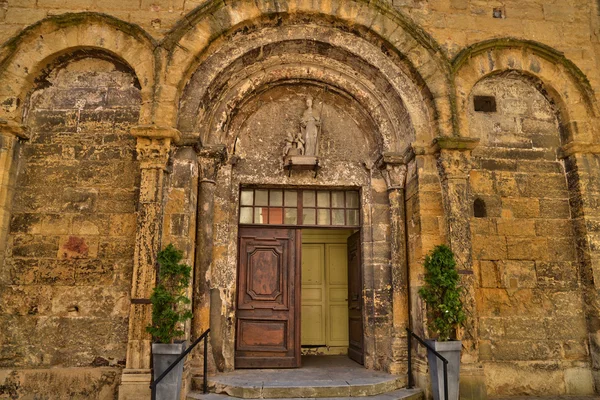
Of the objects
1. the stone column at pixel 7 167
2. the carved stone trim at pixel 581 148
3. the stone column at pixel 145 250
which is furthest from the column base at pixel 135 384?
the carved stone trim at pixel 581 148

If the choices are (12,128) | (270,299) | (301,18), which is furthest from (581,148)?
(12,128)

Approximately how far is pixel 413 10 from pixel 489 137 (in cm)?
214

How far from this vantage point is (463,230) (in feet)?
18.0

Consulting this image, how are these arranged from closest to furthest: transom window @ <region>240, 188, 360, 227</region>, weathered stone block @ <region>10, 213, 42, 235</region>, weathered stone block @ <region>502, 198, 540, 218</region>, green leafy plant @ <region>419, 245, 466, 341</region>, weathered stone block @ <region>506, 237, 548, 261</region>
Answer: green leafy plant @ <region>419, 245, 466, 341</region> < weathered stone block @ <region>10, 213, 42, 235</region> < weathered stone block @ <region>506, 237, 548, 261</region> < weathered stone block @ <region>502, 198, 540, 218</region> < transom window @ <region>240, 188, 360, 227</region>

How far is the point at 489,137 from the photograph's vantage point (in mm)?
6195

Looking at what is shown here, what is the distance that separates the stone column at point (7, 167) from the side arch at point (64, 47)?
19cm

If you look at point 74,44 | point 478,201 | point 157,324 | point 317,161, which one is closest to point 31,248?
point 157,324

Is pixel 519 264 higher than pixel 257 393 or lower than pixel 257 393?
higher

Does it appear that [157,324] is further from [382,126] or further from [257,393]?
[382,126]

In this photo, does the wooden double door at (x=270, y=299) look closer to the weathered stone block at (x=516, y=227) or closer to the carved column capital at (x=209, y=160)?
the carved column capital at (x=209, y=160)

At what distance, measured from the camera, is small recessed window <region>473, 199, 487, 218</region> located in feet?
19.5

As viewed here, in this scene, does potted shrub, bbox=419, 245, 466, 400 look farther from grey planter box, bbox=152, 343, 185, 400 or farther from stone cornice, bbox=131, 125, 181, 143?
stone cornice, bbox=131, 125, 181, 143

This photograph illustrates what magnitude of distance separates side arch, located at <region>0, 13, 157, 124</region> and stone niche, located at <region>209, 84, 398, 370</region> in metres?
1.53

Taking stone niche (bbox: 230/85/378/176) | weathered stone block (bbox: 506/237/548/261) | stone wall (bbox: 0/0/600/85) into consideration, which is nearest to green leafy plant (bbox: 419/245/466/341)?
weathered stone block (bbox: 506/237/548/261)
